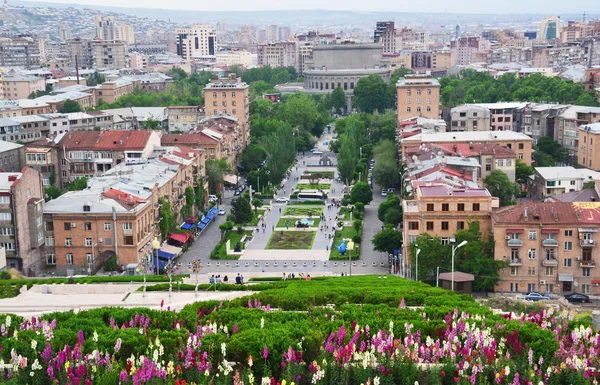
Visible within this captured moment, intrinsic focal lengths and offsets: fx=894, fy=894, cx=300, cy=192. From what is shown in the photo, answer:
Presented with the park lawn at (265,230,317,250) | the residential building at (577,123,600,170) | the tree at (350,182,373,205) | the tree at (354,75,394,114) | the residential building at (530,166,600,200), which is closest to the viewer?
the park lawn at (265,230,317,250)

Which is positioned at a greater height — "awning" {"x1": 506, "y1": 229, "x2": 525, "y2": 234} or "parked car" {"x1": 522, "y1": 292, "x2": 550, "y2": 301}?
"awning" {"x1": 506, "y1": 229, "x2": 525, "y2": 234}

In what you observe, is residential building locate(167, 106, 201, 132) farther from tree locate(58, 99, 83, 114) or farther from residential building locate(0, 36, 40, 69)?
residential building locate(0, 36, 40, 69)

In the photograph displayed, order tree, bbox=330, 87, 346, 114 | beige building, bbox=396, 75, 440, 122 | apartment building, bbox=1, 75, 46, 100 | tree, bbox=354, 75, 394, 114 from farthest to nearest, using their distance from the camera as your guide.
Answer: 1. tree, bbox=330, 87, 346, 114
2. apartment building, bbox=1, 75, 46, 100
3. tree, bbox=354, 75, 394, 114
4. beige building, bbox=396, 75, 440, 122

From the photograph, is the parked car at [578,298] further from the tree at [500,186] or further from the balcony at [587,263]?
the tree at [500,186]

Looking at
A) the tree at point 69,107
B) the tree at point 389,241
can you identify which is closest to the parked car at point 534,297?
the tree at point 389,241

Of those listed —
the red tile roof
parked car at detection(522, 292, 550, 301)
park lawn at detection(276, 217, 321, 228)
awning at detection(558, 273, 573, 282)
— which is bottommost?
park lawn at detection(276, 217, 321, 228)

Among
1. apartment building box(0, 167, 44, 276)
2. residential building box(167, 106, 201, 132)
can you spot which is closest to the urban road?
apartment building box(0, 167, 44, 276)

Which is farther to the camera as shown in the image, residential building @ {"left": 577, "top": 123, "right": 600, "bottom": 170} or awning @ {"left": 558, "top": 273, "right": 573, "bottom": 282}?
residential building @ {"left": 577, "top": 123, "right": 600, "bottom": 170}

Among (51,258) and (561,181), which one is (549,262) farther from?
(51,258)
